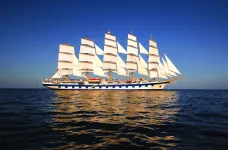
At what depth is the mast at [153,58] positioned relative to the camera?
78.1 m

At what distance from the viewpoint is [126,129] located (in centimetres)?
783

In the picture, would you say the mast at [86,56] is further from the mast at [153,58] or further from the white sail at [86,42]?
the mast at [153,58]

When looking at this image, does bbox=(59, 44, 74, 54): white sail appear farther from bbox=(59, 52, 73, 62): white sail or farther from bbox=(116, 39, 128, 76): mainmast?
bbox=(116, 39, 128, 76): mainmast

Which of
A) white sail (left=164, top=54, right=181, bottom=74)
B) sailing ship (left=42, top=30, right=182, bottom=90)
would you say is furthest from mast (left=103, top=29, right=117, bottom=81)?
white sail (left=164, top=54, right=181, bottom=74)

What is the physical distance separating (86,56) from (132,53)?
2269cm

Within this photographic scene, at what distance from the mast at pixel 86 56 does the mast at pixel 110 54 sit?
21.4 feet

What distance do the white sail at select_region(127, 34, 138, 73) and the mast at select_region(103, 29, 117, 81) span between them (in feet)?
22.5

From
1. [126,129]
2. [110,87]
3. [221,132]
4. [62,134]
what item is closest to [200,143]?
[221,132]

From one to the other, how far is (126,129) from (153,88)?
6630 cm

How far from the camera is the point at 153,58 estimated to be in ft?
267

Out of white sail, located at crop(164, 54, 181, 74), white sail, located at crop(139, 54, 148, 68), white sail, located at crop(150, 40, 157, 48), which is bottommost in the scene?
white sail, located at crop(164, 54, 181, 74)

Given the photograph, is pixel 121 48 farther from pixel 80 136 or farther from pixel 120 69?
pixel 80 136

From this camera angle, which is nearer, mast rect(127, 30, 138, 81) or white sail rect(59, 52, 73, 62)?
white sail rect(59, 52, 73, 62)

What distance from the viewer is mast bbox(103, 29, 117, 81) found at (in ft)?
263
